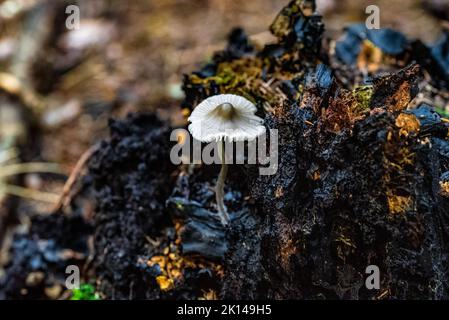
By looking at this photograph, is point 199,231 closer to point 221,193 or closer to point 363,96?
point 221,193

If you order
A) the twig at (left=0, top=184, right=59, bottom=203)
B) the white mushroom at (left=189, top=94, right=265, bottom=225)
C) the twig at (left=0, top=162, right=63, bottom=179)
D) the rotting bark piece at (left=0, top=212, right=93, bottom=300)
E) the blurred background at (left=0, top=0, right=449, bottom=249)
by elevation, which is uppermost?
the blurred background at (left=0, top=0, right=449, bottom=249)

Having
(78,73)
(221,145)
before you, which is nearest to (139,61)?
(78,73)

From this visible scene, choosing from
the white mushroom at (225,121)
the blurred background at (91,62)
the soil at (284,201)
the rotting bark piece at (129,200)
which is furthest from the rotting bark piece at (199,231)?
the blurred background at (91,62)

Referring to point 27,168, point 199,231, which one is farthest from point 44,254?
point 27,168

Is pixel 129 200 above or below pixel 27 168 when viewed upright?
below

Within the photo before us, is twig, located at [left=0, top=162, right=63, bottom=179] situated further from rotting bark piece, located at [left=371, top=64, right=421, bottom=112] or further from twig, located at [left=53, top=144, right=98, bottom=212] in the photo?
rotting bark piece, located at [left=371, top=64, right=421, bottom=112]

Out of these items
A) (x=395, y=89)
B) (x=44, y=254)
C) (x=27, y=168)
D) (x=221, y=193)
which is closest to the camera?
(x=395, y=89)

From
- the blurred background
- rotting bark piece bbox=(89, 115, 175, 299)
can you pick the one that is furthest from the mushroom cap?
the blurred background
